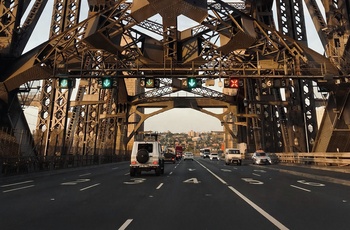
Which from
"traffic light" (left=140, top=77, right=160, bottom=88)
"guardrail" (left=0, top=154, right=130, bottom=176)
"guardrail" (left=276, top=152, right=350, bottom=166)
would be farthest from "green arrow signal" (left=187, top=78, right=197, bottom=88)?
"guardrail" (left=276, top=152, right=350, bottom=166)

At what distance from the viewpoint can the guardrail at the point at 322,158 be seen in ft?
81.9

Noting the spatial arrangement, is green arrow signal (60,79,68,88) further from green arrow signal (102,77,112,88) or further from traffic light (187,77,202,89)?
traffic light (187,77,202,89)

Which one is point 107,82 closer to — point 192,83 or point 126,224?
point 192,83

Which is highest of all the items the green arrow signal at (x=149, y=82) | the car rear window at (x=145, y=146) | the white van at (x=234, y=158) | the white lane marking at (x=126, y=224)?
the green arrow signal at (x=149, y=82)

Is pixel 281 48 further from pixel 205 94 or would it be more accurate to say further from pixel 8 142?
pixel 205 94

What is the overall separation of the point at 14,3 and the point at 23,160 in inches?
484

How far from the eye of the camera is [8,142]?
20.5m

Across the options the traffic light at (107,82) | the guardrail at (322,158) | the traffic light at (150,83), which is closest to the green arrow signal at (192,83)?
the traffic light at (150,83)

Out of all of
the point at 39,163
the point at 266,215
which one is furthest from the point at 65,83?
the point at 266,215

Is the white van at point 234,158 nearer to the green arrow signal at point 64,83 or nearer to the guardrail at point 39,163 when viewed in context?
the guardrail at point 39,163

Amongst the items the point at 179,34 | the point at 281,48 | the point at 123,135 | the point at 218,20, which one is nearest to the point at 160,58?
the point at 179,34

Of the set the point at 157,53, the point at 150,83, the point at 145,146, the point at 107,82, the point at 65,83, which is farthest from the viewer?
the point at 157,53

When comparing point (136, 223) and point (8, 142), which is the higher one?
point (8, 142)

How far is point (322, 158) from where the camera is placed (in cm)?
2902
